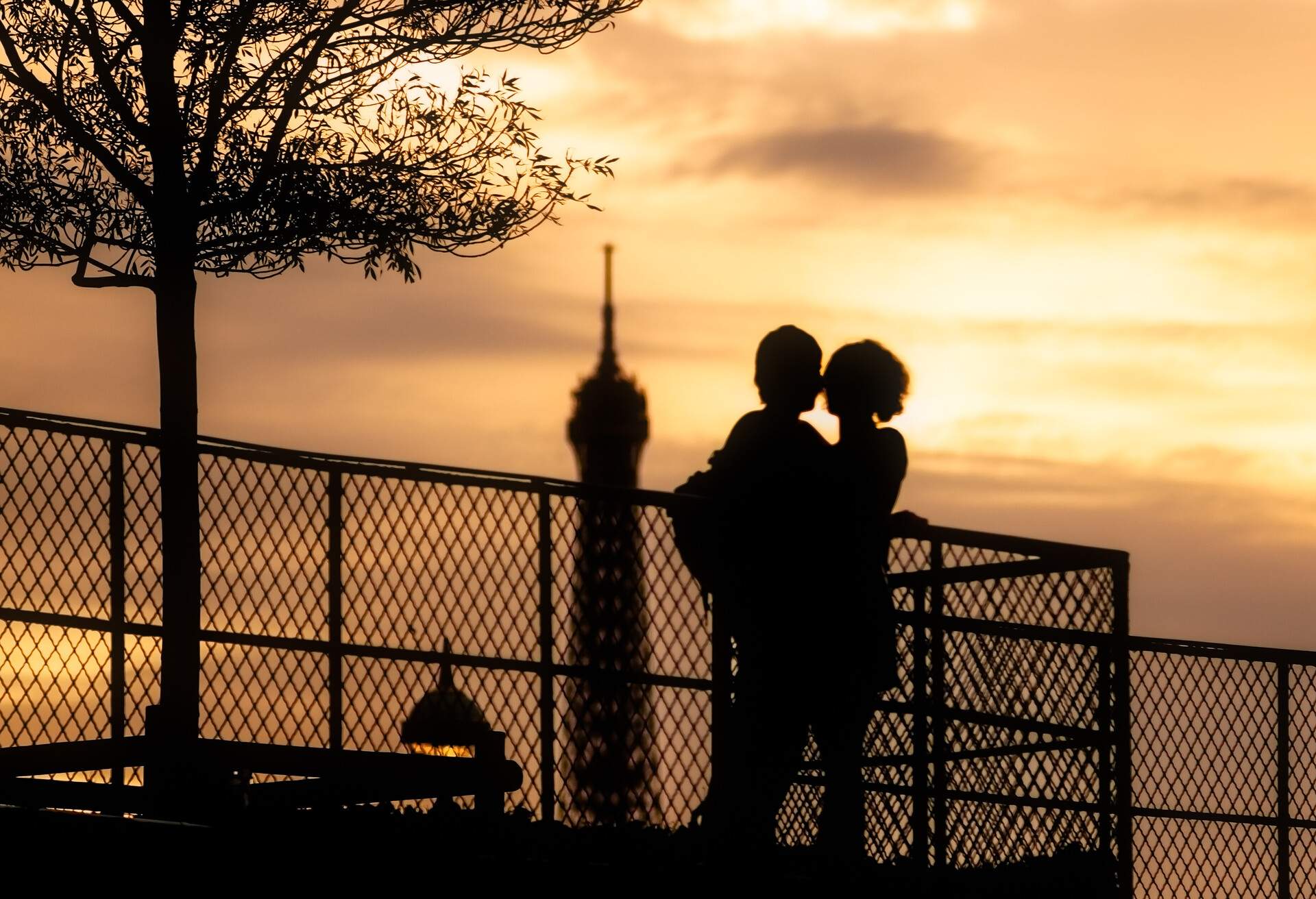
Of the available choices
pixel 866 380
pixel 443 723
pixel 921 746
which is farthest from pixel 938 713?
pixel 443 723

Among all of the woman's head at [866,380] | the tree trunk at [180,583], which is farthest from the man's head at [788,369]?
the tree trunk at [180,583]

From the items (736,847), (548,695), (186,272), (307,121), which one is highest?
(307,121)

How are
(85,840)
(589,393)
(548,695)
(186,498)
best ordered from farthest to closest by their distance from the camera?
(589,393) < (186,498) < (548,695) < (85,840)

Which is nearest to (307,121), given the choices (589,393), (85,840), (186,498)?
(186,498)

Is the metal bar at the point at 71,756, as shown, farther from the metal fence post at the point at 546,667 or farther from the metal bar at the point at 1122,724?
the metal bar at the point at 1122,724

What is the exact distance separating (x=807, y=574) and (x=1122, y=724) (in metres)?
2.25

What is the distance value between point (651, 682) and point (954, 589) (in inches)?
65.1

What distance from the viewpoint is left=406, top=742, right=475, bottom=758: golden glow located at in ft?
33.0

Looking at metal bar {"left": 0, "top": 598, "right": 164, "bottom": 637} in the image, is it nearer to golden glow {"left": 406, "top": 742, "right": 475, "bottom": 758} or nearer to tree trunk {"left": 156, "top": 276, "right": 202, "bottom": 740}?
tree trunk {"left": 156, "top": 276, "right": 202, "bottom": 740}

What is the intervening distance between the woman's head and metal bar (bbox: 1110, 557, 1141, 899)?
6.52ft

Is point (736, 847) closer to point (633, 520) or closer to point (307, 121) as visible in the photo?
point (633, 520)

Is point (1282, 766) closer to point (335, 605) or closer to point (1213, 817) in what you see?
point (1213, 817)

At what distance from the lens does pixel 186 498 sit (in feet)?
35.9

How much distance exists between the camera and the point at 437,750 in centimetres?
1024
